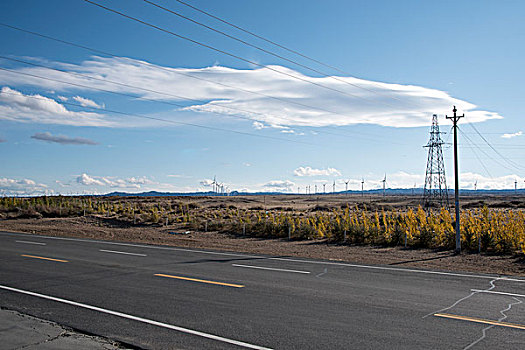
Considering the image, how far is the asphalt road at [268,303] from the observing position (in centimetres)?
716

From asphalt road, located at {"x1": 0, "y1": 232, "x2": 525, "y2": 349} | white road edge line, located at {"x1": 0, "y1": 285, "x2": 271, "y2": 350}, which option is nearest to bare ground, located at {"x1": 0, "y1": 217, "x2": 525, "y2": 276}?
asphalt road, located at {"x1": 0, "y1": 232, "x2": 525, "y2": 349}

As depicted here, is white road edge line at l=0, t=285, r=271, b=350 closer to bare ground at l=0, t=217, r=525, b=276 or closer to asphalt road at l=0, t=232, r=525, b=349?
asphalt road at l=0, t=232, r=525, b=349

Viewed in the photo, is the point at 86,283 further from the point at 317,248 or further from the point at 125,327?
the point at 317,248

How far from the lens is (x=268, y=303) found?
31.0 feet

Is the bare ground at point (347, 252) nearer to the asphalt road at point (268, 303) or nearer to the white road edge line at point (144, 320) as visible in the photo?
the asphalt road at point (268, 303)

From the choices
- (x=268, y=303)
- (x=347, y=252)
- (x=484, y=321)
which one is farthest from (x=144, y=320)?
(x=347, y=252)

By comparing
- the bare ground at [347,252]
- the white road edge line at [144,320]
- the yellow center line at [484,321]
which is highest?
the yellow center line at [484,321]

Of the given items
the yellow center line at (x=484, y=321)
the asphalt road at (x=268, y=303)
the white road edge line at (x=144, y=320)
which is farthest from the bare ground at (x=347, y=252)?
the white road edge line at (x=144, y=320)

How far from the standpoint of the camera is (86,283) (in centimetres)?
1149

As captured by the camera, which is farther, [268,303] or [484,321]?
[268,303]

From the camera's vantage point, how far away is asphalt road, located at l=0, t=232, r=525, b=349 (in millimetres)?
7156

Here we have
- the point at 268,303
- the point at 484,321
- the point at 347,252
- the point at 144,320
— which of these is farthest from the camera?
the point at 347,252

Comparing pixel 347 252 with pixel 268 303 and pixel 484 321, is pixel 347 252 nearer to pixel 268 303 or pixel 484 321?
pixel 268 303

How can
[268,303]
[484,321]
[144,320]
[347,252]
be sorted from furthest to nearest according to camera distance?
[347,252] < [268,303] < [144,320] < [484,321]
